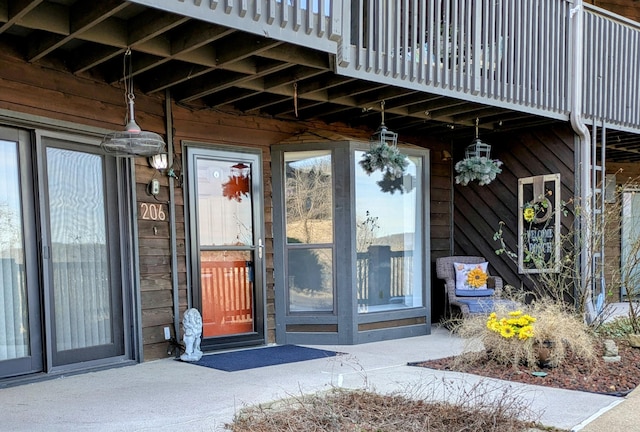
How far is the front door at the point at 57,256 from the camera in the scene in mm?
3473

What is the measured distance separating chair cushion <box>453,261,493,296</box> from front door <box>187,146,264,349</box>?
7.71ft

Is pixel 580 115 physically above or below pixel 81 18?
below

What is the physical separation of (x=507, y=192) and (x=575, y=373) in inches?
110

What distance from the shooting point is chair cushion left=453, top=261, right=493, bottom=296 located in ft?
18.9

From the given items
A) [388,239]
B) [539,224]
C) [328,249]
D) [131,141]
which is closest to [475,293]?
[539,224]

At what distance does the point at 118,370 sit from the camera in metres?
3.88

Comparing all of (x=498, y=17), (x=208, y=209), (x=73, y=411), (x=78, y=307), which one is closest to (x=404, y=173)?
(x=498, y=17)

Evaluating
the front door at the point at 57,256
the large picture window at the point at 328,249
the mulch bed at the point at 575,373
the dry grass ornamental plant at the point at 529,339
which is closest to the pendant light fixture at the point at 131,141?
the front door at the point at 57,256

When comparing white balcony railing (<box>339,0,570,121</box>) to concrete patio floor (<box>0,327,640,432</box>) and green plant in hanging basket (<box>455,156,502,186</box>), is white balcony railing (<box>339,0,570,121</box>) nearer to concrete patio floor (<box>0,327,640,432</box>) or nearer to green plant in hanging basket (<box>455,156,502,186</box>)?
green plant in hanging basket (<box>455,156,502,186</box>)

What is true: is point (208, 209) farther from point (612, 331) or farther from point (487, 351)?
point (612, 331)

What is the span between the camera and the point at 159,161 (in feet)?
14.1

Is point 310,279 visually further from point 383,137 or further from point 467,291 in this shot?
point 467,291

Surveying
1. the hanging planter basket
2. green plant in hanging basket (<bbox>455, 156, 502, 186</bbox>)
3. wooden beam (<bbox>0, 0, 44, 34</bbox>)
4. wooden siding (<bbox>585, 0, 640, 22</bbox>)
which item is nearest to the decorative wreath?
green plant in hanging basket (<bbox>455, 156, 502, 186</bbox>)

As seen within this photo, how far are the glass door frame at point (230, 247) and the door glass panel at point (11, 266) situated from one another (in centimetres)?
135
